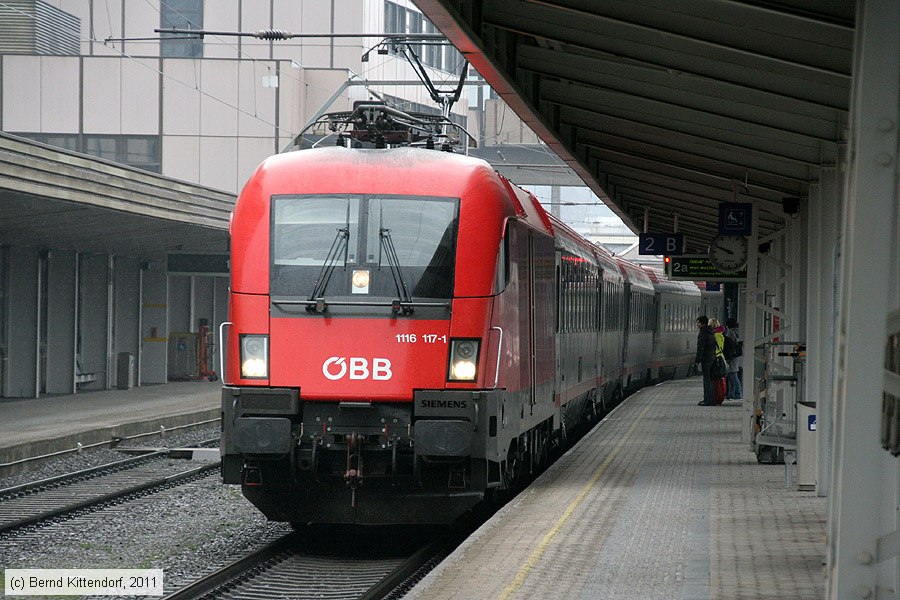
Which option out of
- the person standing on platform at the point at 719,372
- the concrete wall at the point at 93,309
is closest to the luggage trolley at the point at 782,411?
the person standing on platform at the point at 719,372

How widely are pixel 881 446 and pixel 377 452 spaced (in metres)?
5.89

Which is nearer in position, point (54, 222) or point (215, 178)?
point (54, 222)

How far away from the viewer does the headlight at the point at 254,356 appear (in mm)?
10117

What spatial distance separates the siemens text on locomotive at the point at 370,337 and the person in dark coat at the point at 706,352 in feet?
43.5

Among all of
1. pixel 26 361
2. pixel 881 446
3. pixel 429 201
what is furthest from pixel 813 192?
pixel 26 361

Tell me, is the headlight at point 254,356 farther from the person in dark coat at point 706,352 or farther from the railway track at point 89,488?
the person in dark coat at point 706,352

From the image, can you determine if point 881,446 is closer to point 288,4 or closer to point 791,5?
point 791,5

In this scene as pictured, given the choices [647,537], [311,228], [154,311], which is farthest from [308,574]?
[154,311]

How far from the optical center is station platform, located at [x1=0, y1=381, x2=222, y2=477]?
17328 millimetres

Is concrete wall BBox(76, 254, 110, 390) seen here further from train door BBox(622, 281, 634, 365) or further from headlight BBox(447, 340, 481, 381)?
headlight BBox(447, 340, 481, 381)

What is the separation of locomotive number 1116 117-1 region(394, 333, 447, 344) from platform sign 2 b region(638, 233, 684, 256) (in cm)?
1163

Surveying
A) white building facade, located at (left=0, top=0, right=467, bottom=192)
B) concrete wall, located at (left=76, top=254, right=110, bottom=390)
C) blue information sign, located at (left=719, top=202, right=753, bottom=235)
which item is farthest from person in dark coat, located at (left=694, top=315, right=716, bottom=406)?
white building facade, located at (left=0, top=0, right=467, bottom=192)

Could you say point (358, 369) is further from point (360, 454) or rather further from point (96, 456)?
point (96, 456)

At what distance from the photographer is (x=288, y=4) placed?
46.1 m
